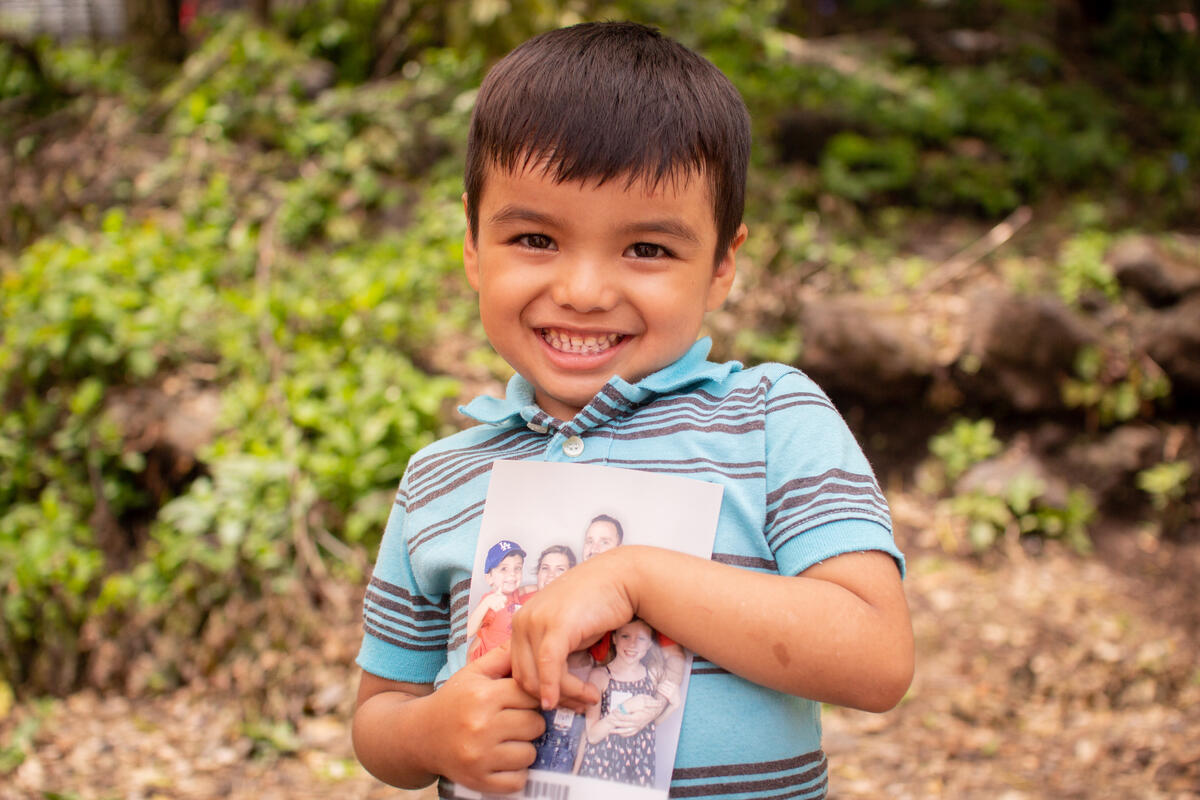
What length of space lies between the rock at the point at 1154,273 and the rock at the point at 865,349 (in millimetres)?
877

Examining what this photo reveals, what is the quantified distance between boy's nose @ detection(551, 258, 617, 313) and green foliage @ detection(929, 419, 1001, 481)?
10.3 ft

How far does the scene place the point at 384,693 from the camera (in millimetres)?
1246

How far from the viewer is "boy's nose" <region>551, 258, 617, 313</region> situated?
3.61 ft

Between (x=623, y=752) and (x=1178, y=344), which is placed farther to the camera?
(x=1178, y=344)

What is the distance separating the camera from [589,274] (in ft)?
3.61

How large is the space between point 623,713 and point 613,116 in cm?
67

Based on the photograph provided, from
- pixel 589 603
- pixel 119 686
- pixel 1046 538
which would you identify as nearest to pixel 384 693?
pixel 589 603

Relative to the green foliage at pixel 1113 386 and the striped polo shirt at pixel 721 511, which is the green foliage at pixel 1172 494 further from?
the striped polo shirt at pixel 721 511

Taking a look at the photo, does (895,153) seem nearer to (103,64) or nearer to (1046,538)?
(1046,538)

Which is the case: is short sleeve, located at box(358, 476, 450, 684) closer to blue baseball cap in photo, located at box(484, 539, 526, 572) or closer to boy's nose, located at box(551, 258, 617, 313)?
blue baseball cap in photo, located at box(484, 539, 526, 572)

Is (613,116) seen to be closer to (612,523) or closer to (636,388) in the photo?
(636,388)

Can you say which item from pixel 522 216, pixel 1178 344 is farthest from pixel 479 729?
pixel 1178 344

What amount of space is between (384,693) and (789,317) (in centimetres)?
324

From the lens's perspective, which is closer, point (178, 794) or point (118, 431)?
point (178, 794)
